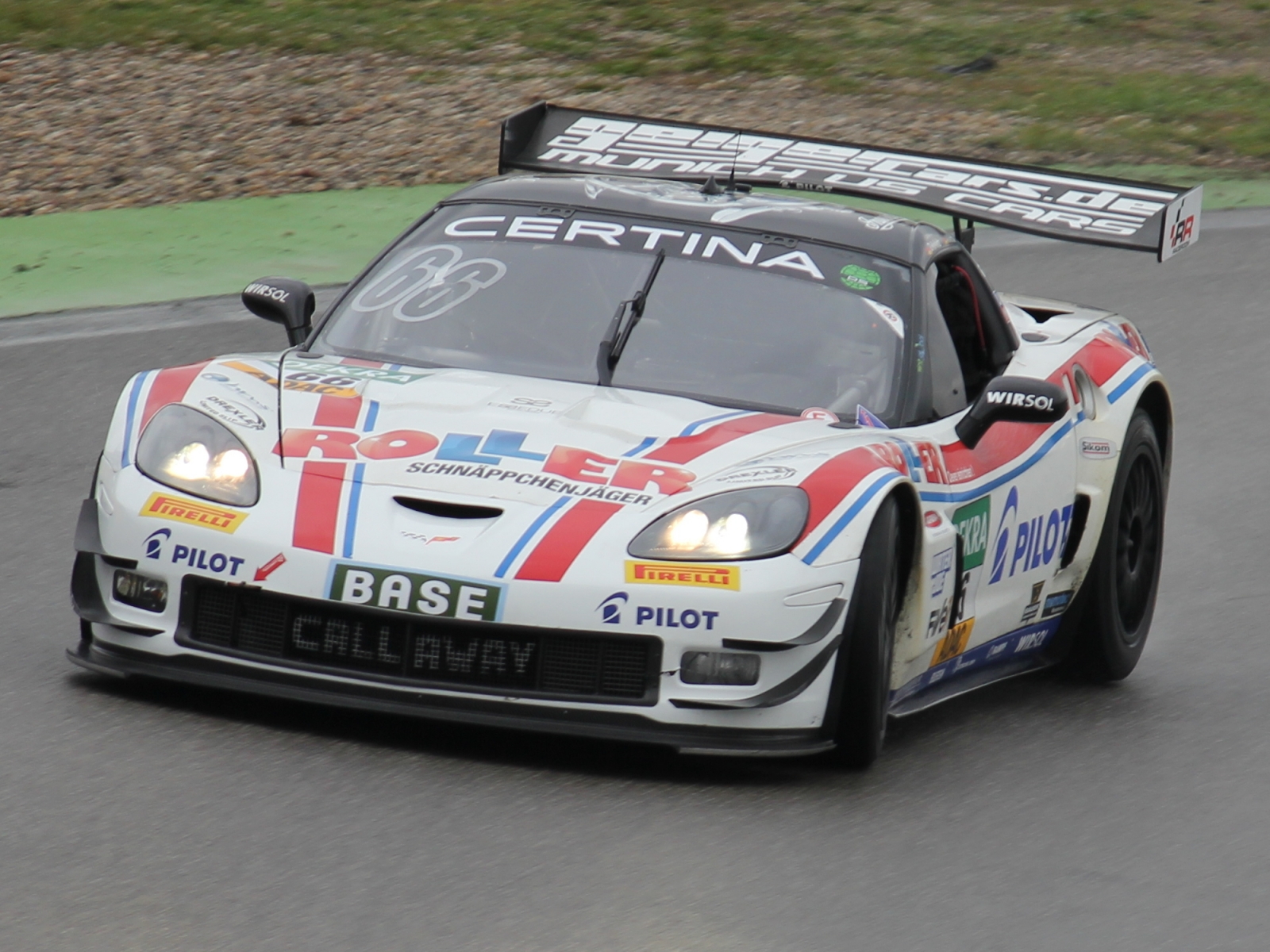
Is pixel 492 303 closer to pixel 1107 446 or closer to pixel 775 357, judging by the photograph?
pixel 775 357

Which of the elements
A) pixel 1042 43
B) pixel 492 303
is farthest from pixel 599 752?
pixel 1042 43

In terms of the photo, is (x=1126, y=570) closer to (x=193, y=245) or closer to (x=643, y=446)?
(x=643, y=446)

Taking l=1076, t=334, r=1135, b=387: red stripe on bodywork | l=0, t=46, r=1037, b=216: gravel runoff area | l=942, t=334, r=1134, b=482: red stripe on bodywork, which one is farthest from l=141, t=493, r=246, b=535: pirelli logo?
l=0, t=46, r=1037, b=216: gravel runoff area

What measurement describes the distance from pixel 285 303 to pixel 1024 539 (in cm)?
212

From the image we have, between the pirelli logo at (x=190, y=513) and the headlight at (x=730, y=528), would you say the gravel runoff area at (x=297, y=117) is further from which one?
the headlight at (x=730, y=528)

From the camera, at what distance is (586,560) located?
4887 mm

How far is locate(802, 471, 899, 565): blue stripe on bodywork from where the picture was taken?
5.02 m

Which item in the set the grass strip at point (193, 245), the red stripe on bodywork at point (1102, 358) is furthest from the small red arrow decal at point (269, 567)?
the grass strip at point (193, 245)

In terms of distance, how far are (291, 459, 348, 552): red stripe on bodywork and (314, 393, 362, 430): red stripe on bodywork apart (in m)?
0.18

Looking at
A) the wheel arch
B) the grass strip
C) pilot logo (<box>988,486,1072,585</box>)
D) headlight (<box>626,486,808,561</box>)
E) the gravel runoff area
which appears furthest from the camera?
the gravel runoff area

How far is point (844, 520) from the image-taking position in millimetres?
5082

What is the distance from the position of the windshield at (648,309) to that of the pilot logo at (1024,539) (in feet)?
1.60

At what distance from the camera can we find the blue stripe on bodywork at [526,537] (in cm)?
487

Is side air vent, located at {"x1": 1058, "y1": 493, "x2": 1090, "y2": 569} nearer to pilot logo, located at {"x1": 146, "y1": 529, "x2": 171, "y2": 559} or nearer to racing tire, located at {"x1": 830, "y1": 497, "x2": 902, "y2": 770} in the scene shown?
racing tire, located at {"x1": 830, "y1": 497, "x2": 902, "y2": 770}
